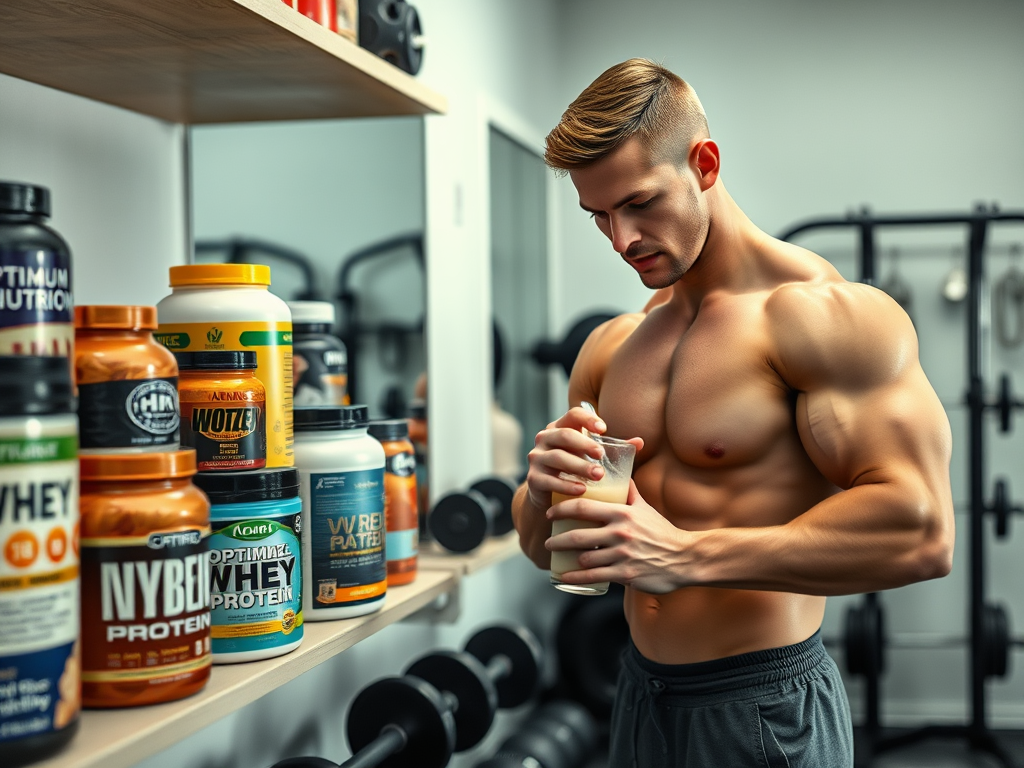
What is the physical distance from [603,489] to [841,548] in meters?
0.29

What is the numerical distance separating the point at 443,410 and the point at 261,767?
0.98m

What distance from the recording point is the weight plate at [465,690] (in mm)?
1881

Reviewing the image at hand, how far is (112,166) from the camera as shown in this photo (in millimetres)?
1310

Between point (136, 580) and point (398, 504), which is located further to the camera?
point (398, 504)

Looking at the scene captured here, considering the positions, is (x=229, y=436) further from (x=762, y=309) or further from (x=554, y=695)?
(x=554, y=695)

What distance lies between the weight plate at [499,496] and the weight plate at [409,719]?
0.59 meters

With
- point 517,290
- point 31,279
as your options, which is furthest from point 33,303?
point 517,290

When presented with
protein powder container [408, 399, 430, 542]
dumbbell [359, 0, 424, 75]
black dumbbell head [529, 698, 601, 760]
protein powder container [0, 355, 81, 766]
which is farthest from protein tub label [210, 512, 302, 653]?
black dumbbell head [529, 698, 601, 760]

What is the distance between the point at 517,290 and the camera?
123 inches

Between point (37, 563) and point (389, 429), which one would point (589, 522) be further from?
point (37, 563)

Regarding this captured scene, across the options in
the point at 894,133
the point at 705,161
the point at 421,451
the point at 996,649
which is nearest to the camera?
the point at 705,161

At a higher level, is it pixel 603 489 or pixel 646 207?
pixel 646 207

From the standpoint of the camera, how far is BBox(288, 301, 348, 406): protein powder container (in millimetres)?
1450

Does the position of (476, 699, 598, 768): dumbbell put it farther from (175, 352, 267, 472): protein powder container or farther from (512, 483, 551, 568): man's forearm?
(175, 352, 267, 472): protein powder container
